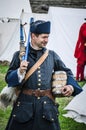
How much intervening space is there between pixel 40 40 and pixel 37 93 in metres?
0.55

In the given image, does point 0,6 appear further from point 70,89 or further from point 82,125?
point 70,89

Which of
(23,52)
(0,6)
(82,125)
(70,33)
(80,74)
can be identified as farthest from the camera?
(0,6)

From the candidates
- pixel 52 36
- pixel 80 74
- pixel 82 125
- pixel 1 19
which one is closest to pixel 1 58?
pixel 1 19

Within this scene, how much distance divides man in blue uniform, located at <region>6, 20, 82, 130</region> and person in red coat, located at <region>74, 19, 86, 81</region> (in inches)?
268

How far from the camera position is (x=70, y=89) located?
13.4 feet

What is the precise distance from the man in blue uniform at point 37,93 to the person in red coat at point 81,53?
22.4 feet

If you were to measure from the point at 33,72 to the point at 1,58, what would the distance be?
438 inches

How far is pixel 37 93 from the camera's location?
13.5 feet

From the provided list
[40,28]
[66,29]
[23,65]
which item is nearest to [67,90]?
[23,65]

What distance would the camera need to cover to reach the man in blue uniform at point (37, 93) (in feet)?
13.4

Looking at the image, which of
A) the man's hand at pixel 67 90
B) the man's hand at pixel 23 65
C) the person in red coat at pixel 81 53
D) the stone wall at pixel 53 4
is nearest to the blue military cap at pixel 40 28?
the man's hand at pixel 23 65

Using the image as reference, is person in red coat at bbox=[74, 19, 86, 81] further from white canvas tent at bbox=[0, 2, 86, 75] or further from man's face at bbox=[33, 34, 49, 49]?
man's face at bbox=[33, 34, 49, 49]

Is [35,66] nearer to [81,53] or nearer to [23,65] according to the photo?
[23,65]

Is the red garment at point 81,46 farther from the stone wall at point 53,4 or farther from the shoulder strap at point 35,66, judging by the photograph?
the shoulder strap at point 35,66
